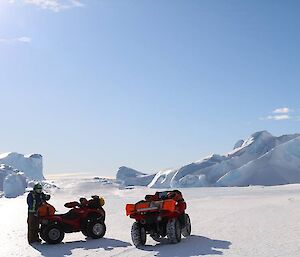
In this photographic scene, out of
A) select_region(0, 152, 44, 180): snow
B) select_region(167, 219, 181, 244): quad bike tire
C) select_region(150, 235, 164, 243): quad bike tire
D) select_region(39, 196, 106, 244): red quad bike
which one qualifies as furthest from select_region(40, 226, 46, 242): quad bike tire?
select_region(0, 152, 44, 180): snow

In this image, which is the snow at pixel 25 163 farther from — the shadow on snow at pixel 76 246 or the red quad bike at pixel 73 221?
the shadow on snow at pixel 76 246

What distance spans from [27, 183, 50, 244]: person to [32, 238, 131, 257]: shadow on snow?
32 centimetres

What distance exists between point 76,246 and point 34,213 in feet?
4.50

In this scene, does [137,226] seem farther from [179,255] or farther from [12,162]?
[12,162]

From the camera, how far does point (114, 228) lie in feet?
39.3

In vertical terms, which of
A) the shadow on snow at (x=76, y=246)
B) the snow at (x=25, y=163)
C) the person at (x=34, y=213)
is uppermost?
the snow at (x=25, y=163)

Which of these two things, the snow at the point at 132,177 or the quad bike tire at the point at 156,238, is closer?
the quad bike tire at the point at 156,238

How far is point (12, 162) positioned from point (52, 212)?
275 feet

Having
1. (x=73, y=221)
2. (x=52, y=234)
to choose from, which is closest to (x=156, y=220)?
(x=73, y=221)

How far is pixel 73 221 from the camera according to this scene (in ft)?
31.3

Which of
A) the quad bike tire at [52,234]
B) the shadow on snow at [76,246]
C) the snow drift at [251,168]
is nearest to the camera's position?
the shadow on snow at [76,246]

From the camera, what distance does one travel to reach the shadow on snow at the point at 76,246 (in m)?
8.16

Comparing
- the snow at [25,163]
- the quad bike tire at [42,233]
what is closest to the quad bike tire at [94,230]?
the quad bike tire at [42,233]

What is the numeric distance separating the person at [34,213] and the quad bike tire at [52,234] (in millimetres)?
210
